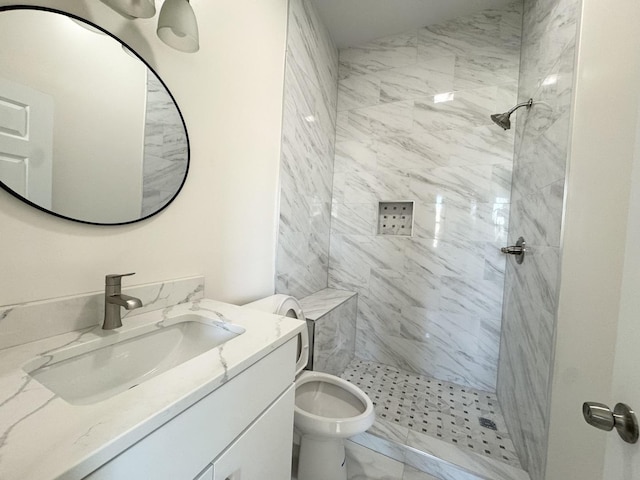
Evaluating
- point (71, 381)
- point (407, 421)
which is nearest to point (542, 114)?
point (407, 421)

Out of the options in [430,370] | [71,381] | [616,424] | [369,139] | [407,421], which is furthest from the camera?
[369,139]

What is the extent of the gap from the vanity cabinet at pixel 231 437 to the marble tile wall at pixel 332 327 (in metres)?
0.77

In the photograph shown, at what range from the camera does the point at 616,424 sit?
1.33ft

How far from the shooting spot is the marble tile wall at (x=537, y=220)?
1.04 metres

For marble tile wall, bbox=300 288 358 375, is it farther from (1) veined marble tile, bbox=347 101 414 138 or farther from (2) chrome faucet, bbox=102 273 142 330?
(1) veined marble tile, bbox=347 101 414 138

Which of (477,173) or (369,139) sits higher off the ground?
(369,139)

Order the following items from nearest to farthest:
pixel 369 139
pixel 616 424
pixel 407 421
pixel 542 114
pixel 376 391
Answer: pixel 616 424 < pixel 542 114 < pixel 407 421 < pixel 376 391 < pixel 369 139

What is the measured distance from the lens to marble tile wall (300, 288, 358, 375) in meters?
1.62

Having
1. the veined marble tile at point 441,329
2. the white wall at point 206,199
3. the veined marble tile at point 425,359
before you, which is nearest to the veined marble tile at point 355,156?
the white wall at point 206,199

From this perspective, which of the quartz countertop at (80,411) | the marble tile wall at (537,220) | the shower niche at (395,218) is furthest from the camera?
the shower niche at (395,218)

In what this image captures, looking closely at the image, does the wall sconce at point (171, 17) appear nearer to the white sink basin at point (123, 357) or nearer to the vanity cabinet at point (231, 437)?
the white sink basin at point (123, 357)

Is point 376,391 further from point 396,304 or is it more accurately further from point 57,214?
point 57,214

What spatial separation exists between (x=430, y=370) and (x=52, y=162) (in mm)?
2477

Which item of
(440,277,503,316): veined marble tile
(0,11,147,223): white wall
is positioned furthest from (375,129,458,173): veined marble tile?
(0,11,147,223): white wall
